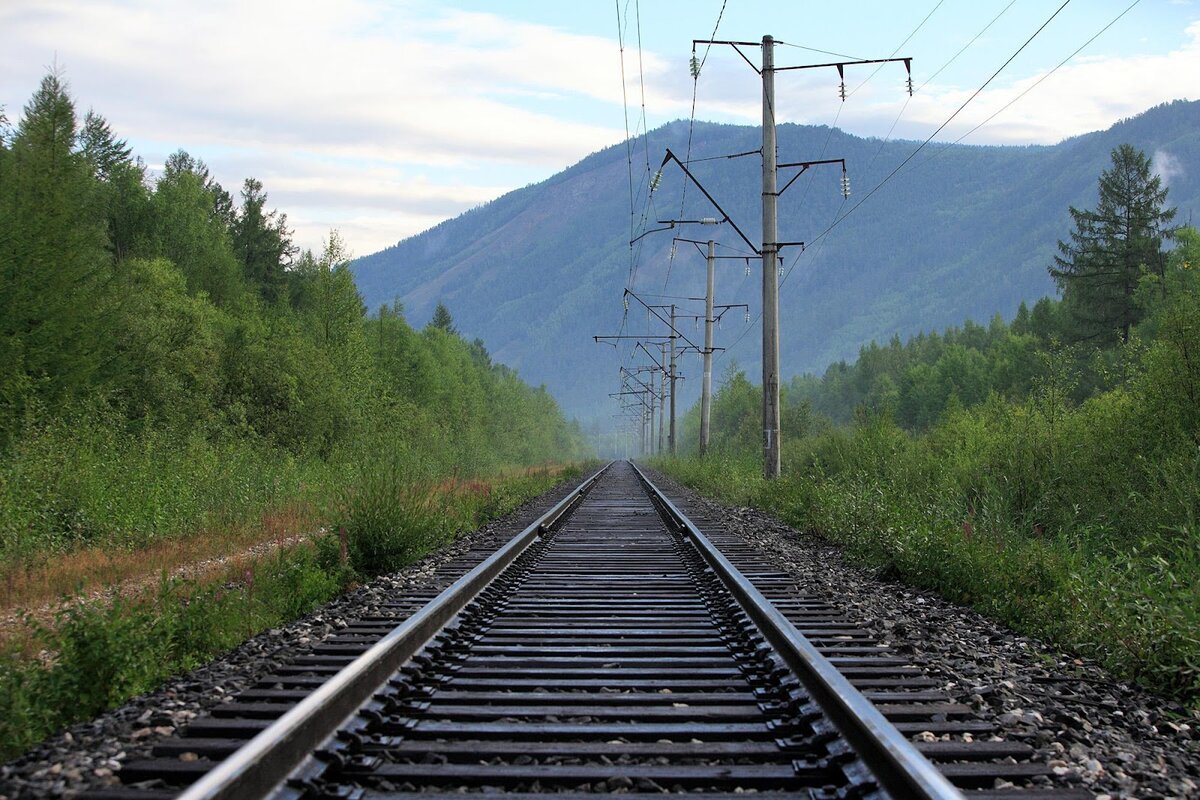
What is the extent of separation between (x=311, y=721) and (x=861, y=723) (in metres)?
2.05

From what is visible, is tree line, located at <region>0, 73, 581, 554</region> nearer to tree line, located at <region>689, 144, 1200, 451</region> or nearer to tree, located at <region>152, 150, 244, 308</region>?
tree, located at <region>152, 150, 244, 308</region>

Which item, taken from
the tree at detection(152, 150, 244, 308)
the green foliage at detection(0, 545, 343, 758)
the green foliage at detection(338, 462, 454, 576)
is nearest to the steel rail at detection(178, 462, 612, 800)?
the green foliage at detection(0, 545, 343, 758)

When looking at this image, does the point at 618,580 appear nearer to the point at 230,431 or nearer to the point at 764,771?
the point at 764,771

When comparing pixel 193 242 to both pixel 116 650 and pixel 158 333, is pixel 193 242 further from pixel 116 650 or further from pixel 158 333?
pixel 116 650

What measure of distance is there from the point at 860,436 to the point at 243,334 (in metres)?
22.6

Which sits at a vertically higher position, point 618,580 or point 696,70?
point 696,70

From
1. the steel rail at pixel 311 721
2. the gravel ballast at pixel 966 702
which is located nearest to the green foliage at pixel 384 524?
the gravel ballast at pixel 966 702

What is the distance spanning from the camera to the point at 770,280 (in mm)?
20703

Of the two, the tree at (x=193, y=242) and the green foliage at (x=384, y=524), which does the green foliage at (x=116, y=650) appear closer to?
the green foliage at (x=384, y=524)

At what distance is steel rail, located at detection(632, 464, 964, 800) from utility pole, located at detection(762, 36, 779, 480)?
1400cm

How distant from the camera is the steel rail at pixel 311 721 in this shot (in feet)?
10.0

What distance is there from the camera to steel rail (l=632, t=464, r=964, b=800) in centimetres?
313

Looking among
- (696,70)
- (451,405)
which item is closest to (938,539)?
(696,70)

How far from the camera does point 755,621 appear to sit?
658 centimetres
